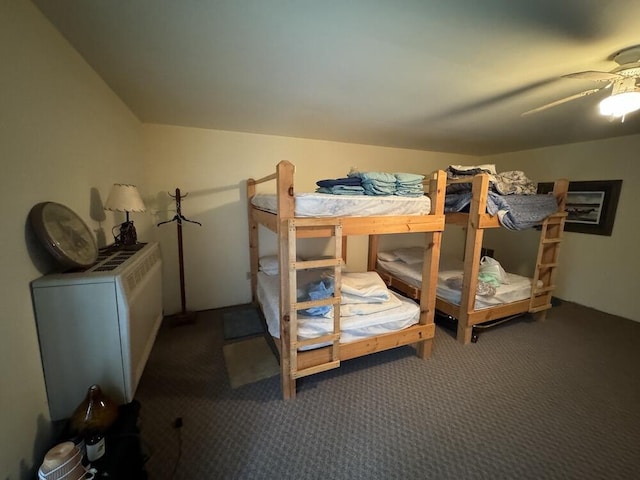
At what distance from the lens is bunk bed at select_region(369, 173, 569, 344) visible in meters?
2.52

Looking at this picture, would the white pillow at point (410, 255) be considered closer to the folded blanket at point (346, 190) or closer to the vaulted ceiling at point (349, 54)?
the vaulted ceiling at point (349, 54)

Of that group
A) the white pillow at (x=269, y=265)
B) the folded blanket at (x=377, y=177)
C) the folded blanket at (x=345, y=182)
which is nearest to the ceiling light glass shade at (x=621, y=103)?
the folded blanket at (x=377, y=177)

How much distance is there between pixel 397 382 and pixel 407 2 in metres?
2.48

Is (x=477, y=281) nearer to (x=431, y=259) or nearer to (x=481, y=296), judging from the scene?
(x=481, y=296)

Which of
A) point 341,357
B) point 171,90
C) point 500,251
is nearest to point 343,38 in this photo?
point 171,90

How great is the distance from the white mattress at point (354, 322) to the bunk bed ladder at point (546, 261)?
1871mm

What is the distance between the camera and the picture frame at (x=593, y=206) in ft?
10.9

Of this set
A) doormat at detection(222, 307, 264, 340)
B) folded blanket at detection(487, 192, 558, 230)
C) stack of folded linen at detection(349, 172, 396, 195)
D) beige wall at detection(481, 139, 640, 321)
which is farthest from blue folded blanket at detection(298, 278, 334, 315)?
beige wall at detection(481, 139, 640, 321)

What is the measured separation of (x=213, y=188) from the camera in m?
3.12

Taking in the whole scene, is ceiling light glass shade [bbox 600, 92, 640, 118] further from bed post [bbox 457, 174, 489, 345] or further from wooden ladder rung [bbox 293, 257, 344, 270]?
wooden ladder rung [bbox 293, 257, 344, 270]

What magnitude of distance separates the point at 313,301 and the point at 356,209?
752 millimetres

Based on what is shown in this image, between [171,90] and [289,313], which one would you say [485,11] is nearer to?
[289,313]

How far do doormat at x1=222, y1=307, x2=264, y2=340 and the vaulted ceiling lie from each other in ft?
7.70

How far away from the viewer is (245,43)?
1.37 meters
